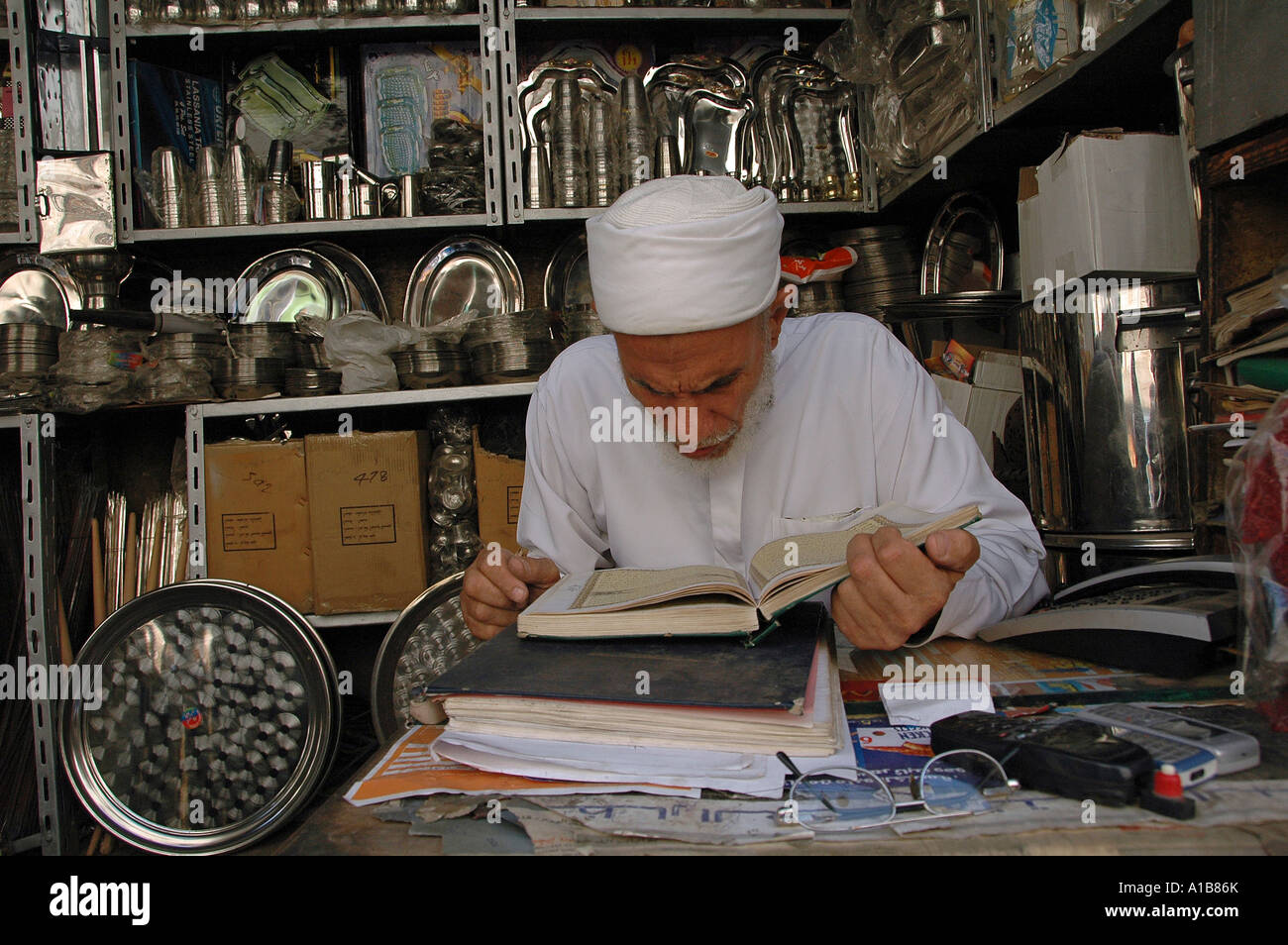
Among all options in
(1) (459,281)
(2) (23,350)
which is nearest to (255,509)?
(2) (23,350)

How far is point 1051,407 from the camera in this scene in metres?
1.78

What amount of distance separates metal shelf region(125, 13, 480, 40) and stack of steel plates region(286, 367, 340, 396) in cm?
114

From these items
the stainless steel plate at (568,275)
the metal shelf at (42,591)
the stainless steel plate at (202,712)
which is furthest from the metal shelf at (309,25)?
the stainless steel plate at (202,712)

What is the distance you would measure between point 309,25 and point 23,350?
1.34 meters

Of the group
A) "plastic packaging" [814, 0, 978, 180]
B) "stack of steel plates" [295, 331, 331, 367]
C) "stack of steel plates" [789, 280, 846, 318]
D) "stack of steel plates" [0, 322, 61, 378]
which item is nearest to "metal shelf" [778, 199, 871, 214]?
"plastic packaging" [814, 0, 978, 180]

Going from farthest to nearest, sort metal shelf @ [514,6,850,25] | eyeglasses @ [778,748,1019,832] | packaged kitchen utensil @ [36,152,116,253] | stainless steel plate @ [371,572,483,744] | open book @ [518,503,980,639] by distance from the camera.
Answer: metal shelf @ [514,6,850,25], packaged kitchen utensil @ [36,152,116,253], stainless steel plate @ [371,572,483,744], open book @ [518,503,980,639], eyeglasses @ [778,748,1019,832]

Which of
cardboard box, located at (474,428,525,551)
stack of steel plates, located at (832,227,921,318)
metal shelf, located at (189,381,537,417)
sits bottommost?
cardboard box, located at (474,428,525,551)

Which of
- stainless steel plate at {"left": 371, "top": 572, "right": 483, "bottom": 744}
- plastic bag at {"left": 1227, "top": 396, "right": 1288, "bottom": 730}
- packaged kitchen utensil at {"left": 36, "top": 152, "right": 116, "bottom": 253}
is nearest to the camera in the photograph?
plastic bag at {"left": 1227, "top": 396, "right": 1288, "bottom": 730}

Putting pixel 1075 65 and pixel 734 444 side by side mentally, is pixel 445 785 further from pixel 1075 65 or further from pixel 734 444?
pixel 1075 65

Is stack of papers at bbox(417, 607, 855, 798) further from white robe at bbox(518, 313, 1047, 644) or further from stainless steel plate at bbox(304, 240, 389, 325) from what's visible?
stainless steel plate at bbox(304, 240, 389, 325)

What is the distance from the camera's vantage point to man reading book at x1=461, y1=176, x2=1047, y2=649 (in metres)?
1.14

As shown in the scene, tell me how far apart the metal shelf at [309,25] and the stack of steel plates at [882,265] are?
1.44 metres

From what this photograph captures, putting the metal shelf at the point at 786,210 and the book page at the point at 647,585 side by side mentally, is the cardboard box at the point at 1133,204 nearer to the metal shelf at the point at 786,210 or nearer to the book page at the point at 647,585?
the book page at the point at 647,585
